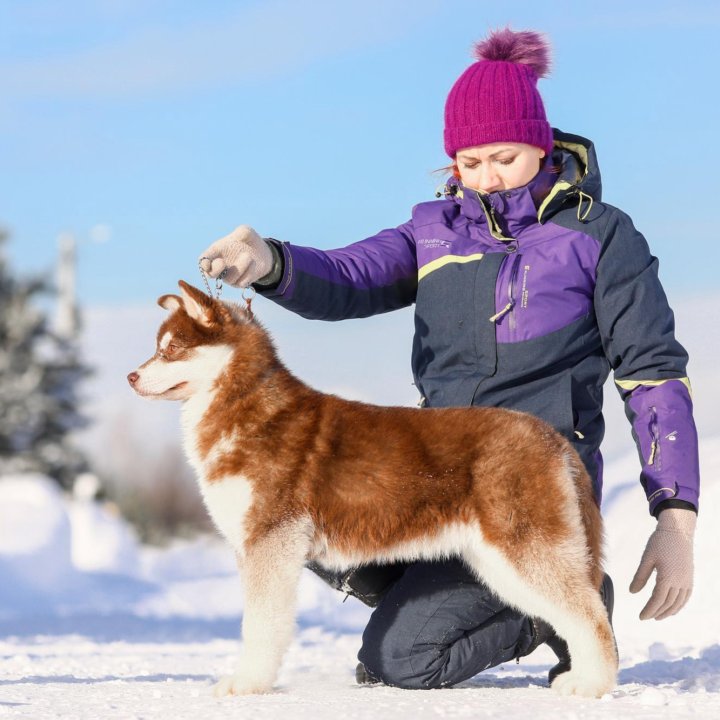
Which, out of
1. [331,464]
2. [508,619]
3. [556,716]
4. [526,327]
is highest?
[526,327]

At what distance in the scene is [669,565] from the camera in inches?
168

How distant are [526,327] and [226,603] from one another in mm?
7322

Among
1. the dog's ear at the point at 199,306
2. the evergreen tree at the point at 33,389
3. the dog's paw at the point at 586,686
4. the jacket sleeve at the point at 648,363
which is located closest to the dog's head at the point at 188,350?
the dog's ear at the point at 199,306

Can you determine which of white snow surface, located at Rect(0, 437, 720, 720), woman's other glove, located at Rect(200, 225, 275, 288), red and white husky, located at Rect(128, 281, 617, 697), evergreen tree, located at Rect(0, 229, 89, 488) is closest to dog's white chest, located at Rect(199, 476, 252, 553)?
red and white husky, located at Rect(128, 281, 617, 697)

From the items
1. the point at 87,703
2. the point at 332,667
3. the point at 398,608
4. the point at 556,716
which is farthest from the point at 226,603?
the point at 556,716

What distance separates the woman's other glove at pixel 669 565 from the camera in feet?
14.0

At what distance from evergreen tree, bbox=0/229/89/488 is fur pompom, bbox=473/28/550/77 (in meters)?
18.2

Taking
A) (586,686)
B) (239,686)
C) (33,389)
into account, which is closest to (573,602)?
(586,686)

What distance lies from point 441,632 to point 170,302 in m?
1.81

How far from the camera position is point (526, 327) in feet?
14.9

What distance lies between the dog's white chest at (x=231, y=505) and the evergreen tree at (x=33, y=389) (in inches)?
726

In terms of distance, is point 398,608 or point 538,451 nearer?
point 538,451

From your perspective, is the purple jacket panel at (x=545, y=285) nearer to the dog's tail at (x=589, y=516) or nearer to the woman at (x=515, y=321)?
the woman at (x=515, y=321)

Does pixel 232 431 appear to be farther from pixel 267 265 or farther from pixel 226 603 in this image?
pixel 226 603
